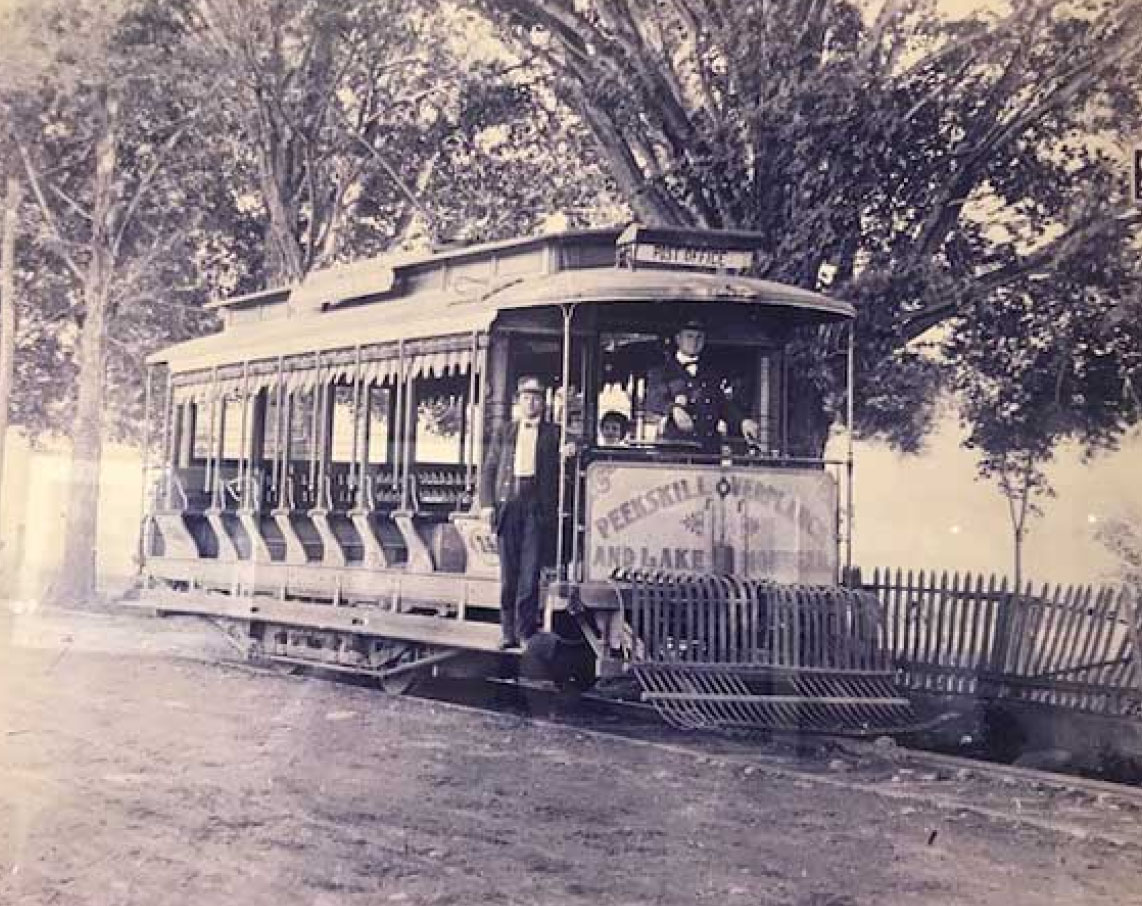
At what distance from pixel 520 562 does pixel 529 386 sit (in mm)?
811

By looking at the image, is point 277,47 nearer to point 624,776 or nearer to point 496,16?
point 496,16

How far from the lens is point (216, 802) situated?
4352 mm

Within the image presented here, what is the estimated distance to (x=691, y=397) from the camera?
21.5 feet

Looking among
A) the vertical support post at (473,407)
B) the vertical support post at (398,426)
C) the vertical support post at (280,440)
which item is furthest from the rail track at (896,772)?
the vertical support post at (280,440)

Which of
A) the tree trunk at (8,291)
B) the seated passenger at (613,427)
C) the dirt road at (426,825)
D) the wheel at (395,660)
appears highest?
the tree trunk at (8,291)

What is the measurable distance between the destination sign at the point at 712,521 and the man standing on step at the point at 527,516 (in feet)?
1.16

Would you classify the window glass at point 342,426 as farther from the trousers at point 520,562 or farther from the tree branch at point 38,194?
the tree branch at point 38,194

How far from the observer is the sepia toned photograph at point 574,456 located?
4336mm

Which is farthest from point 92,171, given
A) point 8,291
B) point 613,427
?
point 613,427

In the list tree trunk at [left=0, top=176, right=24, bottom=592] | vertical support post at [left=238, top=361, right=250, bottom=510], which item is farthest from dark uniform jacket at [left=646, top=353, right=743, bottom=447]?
vertical support post at [left=238, top=361, right=250, bottom=510]

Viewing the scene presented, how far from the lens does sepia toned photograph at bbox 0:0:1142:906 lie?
4336mm

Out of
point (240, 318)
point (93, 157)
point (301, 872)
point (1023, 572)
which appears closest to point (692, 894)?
point (301, 872)

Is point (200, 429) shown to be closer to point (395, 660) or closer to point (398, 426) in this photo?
point (398, 426)

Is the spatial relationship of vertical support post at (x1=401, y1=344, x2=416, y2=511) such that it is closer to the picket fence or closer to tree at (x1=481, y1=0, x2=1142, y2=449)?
tree at (x1=481, y1=0, x2=1142, y2=449)
